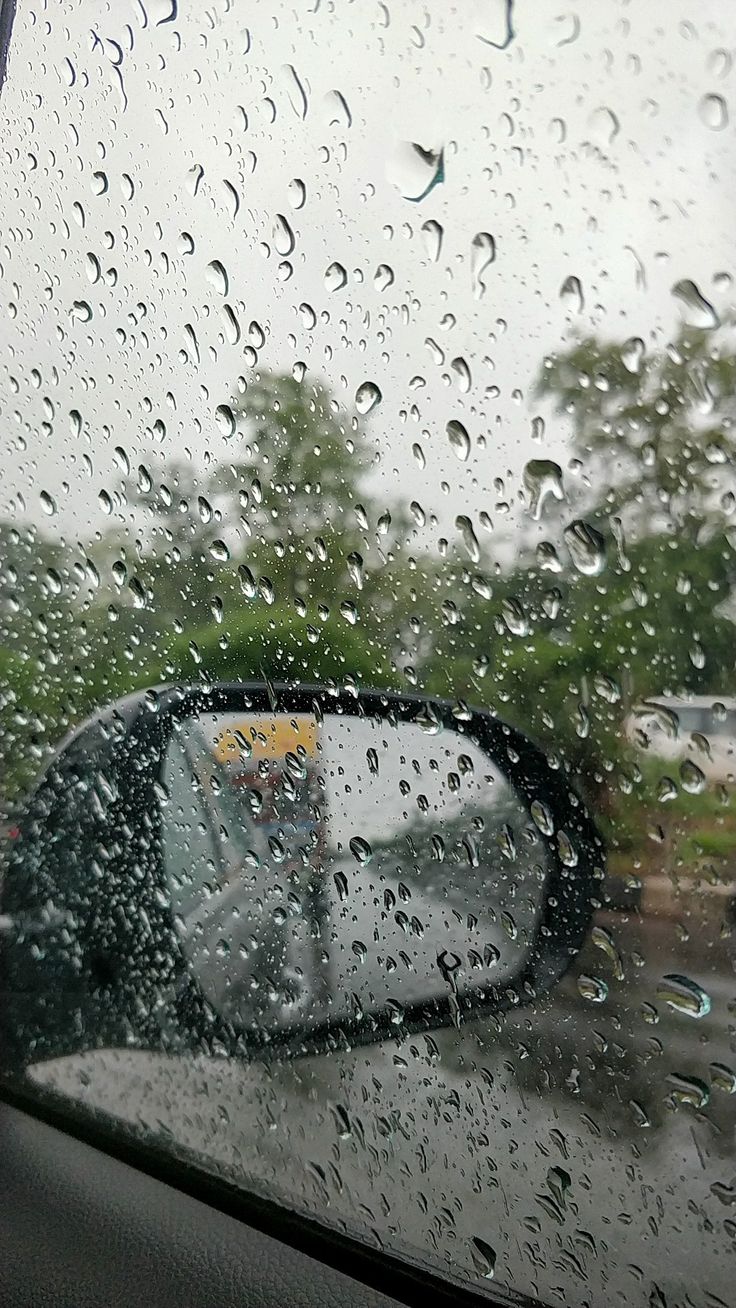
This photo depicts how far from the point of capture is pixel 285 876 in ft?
5.95

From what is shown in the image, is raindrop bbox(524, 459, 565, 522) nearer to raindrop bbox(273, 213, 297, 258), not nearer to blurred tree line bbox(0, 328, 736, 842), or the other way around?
blurred tree line bbox(0, 328, 736, 842)

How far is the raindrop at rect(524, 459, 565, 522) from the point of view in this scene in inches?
52.7

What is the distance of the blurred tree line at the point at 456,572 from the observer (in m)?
1.20

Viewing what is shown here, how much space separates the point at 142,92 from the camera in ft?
6.30

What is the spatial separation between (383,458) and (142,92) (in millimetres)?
974

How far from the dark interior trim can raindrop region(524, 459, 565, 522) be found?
1130 millimetres

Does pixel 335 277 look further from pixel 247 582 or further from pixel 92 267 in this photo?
pixel 92 267

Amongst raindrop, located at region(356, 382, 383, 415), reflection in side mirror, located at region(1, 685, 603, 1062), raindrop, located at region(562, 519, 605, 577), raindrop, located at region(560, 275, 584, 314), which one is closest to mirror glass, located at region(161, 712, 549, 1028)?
reflection in side mirror, located at region(1, 685, 603, 1062)

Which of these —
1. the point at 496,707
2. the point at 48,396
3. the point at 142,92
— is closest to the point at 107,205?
the point at 142,92

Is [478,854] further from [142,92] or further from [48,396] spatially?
[142,92]

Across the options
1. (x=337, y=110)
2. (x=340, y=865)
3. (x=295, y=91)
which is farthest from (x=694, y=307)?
(x=340, y=865)

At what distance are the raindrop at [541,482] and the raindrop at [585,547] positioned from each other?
0.05m

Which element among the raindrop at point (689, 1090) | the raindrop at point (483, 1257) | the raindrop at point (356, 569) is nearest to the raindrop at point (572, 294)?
the raindrop at point (356, 569)

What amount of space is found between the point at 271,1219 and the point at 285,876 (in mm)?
625
